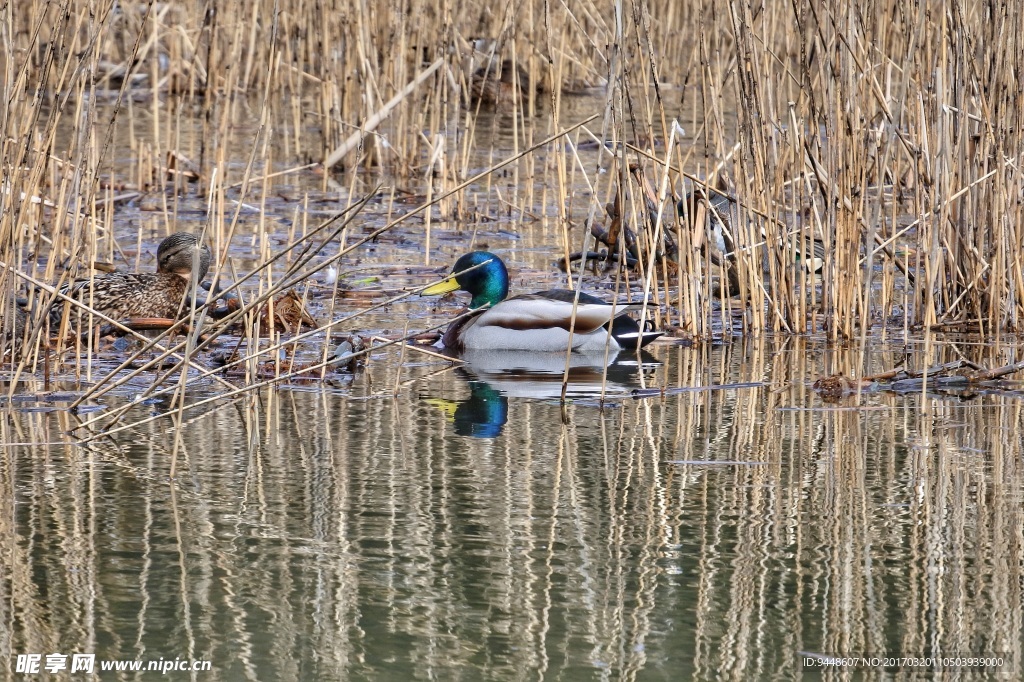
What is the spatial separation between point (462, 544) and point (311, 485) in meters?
0.64

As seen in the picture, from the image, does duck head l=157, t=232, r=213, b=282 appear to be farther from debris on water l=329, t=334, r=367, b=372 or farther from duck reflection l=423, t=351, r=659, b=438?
duck reflection l=423, t=351, r=659, b=438

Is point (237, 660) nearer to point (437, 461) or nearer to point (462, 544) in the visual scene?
point (462, 544)

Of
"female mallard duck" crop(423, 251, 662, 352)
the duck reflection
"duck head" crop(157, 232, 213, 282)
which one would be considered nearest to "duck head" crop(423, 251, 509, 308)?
"female mallard duck" crop(423, 251, 662, 352)

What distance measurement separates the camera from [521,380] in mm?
5680

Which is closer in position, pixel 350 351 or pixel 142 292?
pixel 350 351

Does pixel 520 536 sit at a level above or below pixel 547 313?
below

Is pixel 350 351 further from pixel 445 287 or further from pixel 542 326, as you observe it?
pixel 445 287

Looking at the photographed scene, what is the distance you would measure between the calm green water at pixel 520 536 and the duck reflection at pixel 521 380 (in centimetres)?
6

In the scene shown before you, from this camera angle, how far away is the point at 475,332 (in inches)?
252

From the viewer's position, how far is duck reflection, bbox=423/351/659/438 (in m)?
4.87

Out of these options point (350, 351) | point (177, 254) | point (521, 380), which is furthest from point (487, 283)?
point (177, 254)

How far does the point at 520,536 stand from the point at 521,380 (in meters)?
2.25

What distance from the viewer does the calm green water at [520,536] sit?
9.21 feet

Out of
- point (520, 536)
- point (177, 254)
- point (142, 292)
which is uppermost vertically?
point (177, 254)
